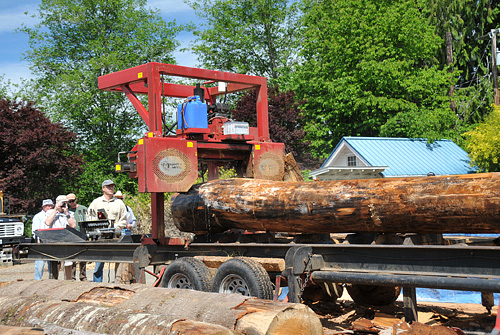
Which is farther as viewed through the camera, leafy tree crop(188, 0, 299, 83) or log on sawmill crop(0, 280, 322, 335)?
leafy tree crop(188, 0, 299, 83)

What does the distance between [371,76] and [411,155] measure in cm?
489

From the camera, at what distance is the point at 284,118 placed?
100 ft

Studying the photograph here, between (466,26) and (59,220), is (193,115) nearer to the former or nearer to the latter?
(59,220)

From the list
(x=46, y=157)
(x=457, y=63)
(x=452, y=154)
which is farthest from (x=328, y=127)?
(x=46, y=157)

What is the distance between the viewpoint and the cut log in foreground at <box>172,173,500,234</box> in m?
5.62

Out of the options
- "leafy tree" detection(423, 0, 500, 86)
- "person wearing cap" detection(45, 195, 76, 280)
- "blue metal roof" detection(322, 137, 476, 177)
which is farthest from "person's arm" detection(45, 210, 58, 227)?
"leafy tree" detection(423, 0, 500, 86)

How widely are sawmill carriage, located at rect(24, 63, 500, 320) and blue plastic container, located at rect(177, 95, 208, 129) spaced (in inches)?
0.7

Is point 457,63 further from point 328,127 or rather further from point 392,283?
point 392,283

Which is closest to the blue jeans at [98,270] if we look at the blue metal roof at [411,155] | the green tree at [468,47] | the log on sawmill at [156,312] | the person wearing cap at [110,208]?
the person wearing cap at [110,208]

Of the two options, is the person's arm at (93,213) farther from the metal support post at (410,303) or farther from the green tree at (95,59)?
the green tree at (95,59)

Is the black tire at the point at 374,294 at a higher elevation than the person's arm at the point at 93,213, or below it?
below

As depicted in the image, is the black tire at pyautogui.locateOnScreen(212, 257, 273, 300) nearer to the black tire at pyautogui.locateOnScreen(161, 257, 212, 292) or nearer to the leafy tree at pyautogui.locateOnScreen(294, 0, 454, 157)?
the black tire at pyautogui.locateOnScreen(161, 257, 212, 292)

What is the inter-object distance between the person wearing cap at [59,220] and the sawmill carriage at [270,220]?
17.8 inches

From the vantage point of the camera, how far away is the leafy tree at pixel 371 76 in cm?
2800
